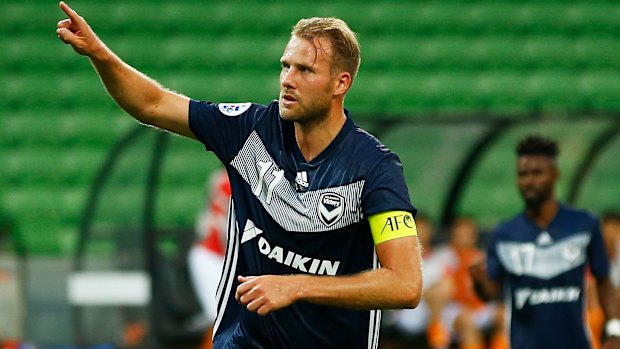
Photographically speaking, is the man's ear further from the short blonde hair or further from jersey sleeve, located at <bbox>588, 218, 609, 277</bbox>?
jersey sleeve, located at <bbox>588, 218, 609, 277</bbox>

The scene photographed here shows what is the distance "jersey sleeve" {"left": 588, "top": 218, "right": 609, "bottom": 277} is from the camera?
6.67m

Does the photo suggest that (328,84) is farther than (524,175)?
No

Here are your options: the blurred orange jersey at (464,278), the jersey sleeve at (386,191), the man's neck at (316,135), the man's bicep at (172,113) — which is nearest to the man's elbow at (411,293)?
the jersey sleeve at (386,191)

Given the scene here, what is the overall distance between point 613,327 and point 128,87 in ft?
10.5

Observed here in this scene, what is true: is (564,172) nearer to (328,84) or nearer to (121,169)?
(121,169)

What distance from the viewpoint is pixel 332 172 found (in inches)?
168

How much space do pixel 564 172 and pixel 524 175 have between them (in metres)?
3.29

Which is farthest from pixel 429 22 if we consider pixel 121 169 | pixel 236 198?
pixel 236 198

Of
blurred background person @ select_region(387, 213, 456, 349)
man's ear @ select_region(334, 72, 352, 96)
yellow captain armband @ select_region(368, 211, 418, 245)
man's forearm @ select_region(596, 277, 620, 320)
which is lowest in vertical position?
blurred background person @ select_region(387, 213, 456, 349)

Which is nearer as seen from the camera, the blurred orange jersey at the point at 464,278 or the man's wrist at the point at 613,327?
the man's wrist at the point at 613,327

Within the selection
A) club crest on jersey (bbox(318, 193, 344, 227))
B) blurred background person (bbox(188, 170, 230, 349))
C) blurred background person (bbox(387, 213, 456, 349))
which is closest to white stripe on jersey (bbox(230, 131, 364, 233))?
club crest on jersey (bbox(318, 193, 344, 227))

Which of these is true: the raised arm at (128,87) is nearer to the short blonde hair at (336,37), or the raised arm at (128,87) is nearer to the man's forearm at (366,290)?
the short blonde hair at (336,37)

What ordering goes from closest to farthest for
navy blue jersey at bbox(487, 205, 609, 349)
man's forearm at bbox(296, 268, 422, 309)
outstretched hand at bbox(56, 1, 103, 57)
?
1. man's forearm at bbox(296, 268, 422, 309)
2. outstretched hand at bbox(56, 1, 103, 57)
3. navy blue jersey at bbox(487, 205, 609, 349)

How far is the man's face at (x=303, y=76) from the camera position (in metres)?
4.19
